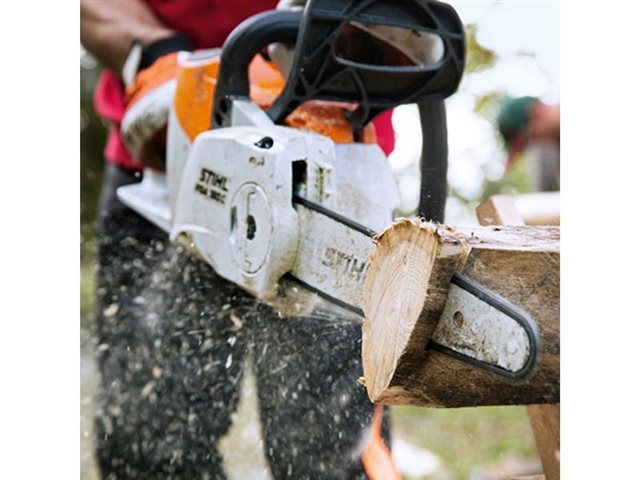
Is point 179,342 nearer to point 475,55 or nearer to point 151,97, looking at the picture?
point 151,97

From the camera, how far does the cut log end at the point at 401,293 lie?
1046mm

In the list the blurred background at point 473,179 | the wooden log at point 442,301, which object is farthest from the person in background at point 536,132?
the wooden log at point 442,301

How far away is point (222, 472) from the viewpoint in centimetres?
202

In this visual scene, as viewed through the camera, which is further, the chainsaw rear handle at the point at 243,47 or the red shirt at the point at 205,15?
the red shirt at the point at 205,15

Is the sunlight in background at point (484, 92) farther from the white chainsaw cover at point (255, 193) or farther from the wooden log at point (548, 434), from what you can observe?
the wooden log at point (548, 434)

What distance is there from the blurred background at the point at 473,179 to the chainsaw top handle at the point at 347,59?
73 mm

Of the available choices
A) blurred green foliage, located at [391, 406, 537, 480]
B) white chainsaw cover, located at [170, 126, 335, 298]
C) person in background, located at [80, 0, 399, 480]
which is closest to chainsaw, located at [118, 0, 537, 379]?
white chainsaw cover, located at [170, 126, 335, 298]

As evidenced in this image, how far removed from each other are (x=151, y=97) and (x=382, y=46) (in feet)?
1.64

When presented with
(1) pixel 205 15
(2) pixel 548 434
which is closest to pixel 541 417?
(2) pixel 548 434

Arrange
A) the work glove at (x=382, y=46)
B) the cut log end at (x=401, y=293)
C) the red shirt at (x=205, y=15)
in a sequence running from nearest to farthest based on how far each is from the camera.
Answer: the cut log end at (x=401, y=293), the work glove at (x=382, y=46), the red shirt at (x=205, y=15)

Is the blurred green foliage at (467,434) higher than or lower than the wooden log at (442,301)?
lower
